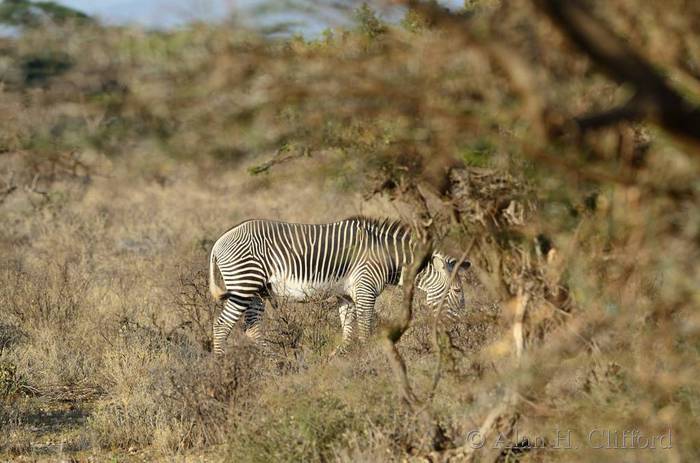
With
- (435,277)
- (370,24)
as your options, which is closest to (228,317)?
(435,277)

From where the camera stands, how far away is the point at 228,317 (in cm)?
898

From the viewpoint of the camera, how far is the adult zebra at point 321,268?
9039 mm

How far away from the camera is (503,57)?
2357 mm

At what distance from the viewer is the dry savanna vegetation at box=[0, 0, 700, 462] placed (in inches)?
106

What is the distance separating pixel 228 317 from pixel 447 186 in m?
4.65

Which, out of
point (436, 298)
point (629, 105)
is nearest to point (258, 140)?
point (629, 105)

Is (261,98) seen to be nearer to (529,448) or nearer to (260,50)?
(260,50)

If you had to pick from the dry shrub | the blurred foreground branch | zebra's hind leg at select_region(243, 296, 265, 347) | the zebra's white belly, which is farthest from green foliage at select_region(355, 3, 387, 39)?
zebra's hind leg at select_region(243, 296, 265, 347)

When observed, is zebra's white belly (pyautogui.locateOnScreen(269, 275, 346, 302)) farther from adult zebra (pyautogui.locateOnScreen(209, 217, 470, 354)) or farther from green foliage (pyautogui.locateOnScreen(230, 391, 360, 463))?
green foliage (pyautogui.locateOnScreen(230, 391, 360, 463))

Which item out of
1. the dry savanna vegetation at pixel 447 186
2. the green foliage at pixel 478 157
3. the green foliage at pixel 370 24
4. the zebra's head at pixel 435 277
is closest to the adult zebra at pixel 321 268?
the zebra's head at pixel 435 277

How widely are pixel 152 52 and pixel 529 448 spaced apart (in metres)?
2.60

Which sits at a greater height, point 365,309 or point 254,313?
point 365,309

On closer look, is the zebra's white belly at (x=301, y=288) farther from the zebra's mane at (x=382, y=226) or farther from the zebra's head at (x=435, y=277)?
the zebra's head at (x=435, y=277)

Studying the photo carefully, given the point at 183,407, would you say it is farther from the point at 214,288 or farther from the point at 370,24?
the point at 370,24
